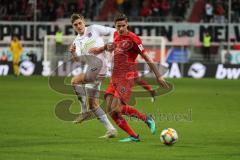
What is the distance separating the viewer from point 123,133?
1443 cm

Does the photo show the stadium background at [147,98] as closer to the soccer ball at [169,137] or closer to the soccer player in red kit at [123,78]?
the soccer ball at [169,137]

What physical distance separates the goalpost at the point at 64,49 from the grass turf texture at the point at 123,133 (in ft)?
38.7

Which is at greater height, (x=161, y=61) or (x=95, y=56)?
(x=95, y=56)

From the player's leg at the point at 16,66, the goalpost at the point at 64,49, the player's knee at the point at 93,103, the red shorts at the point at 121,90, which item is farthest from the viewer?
the goalpost at the point at 64,49

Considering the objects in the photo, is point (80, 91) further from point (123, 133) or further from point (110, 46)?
point (110, 46)

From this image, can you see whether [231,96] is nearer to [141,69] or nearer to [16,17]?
[141,69]

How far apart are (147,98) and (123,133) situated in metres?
11.8

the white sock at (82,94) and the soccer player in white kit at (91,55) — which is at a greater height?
the soccer player in white kit at (91,55)

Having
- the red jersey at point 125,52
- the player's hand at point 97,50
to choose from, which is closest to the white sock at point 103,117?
the red jersey at point 125,52

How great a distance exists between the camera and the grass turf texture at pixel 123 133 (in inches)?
441

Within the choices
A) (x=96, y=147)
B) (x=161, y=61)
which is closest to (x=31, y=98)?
(x=96, y=147)

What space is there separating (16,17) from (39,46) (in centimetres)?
399

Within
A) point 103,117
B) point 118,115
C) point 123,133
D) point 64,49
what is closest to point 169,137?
point 118,115

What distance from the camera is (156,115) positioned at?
60.5 feet
